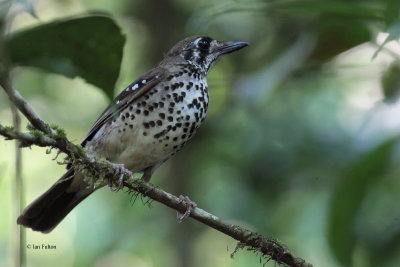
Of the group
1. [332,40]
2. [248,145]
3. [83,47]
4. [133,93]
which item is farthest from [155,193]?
[248,145]

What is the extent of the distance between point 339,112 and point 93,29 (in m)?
3.91

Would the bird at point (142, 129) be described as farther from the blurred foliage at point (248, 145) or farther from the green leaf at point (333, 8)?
the green leaf at point (333, 8)

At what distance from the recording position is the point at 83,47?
1.70 metres

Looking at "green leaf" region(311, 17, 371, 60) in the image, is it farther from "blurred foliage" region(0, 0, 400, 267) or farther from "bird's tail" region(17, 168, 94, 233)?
"bird's tail" region(17, 168, 94, 233)

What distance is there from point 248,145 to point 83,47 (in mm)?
3374

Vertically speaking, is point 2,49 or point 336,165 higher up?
point 336,165

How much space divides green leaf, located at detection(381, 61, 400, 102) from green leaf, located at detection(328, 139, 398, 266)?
69cm

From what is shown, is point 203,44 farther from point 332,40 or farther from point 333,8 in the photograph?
point 333,8

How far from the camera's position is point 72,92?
5.83 metres

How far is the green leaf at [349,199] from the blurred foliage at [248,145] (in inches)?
14.2

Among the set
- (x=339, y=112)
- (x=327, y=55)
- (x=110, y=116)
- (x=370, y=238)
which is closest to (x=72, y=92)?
(x=110, y=116)

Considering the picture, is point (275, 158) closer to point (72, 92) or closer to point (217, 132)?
point (217, 132)

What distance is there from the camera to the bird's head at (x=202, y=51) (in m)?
4.19

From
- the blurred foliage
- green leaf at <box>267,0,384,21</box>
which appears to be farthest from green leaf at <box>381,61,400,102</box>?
green leaf at <box>267,0,384,21</box>
